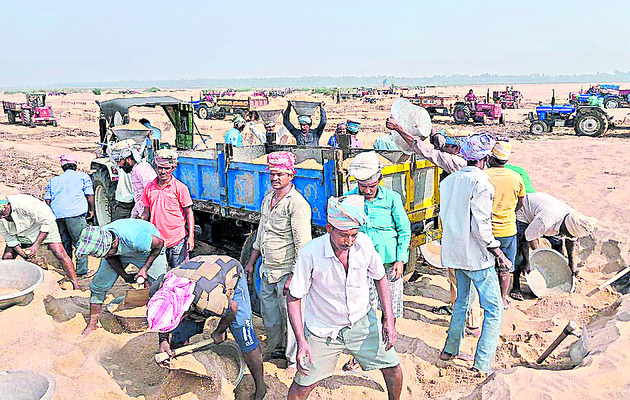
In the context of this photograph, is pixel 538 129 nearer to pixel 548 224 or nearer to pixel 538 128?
pixel 538 128

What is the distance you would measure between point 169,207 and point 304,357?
244cm

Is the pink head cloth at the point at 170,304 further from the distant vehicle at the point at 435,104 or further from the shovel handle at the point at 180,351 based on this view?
the distant vehicle at the point at 435,104

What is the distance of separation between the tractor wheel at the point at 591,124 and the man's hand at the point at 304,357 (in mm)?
19346

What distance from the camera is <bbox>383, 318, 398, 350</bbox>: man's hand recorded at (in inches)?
124

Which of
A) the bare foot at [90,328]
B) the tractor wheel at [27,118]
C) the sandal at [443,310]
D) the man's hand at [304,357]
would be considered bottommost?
the sandal at [443,310]

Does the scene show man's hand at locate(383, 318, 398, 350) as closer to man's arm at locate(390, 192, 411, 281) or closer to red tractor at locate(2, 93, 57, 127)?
man's arm at locate(390, 192, 411, 281)

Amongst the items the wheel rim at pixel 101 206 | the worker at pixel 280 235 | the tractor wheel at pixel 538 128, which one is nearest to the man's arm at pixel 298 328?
the worker at pixel 280 235

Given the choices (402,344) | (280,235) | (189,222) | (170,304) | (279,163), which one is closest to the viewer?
(170,304)

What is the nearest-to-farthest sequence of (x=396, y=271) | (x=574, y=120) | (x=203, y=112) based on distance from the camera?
(x=396, y=271) → (x=574, y=120) → (x=203, y=112)

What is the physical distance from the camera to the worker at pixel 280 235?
371cm

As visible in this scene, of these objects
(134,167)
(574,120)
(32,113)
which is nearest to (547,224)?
(134,167)

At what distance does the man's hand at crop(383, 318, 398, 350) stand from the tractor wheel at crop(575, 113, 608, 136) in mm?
18918

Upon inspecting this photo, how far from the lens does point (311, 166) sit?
5.00 m

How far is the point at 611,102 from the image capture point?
23.0 m
